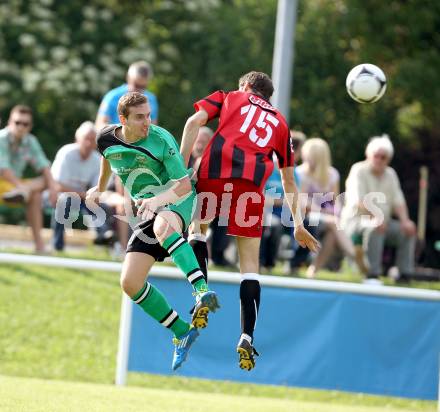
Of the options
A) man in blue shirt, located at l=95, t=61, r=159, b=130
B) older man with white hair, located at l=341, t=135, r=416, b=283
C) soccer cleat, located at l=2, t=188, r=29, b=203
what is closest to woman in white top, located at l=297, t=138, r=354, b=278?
older man with white hair, located at l=341, t=135, r=416, b=283

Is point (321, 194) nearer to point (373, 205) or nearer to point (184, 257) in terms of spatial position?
point (373, 205)

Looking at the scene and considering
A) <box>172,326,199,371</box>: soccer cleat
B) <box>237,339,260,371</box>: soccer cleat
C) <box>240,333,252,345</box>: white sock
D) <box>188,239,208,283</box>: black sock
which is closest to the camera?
<box>237,339,260,371</box>: soccer cleat

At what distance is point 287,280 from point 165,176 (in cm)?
256

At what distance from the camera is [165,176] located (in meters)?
8.00

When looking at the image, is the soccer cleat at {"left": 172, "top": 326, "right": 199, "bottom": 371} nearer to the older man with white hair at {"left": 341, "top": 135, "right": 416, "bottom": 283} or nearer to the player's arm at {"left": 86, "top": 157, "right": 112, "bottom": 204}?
the player's arm at {"left": 86, "top": 157, "right": 112, "bottom": 204}

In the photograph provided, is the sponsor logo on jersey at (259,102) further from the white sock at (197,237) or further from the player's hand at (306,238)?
the white sock at (197,237)

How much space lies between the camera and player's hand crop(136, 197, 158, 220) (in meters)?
7.82

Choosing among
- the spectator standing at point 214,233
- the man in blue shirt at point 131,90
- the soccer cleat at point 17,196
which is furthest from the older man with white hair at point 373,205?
the soccer cleat at point 17,196

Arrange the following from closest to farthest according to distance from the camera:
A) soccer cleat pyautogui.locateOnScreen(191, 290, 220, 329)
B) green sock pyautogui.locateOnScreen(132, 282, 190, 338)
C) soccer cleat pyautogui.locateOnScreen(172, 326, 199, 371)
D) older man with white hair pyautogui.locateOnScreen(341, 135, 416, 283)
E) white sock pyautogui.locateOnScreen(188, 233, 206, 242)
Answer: soccer cleat pyautogui.locateOnScreen(191, 290, 220, 329), soccer cleat pyautogui.locateOnScreen(172, 326, 199, 371), green sock pyautogui.locateOnScreen(132, 282, 190, 338), white sock pyautogui.locateOnScreen(188, 233, 206, 242), older man with white hair pyautogui.locateOnScreen(341, 135, 416, 283)

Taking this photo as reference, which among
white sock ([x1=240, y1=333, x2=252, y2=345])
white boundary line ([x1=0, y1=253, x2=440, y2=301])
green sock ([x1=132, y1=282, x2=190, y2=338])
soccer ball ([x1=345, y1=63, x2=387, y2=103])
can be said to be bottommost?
white sock ([x1=240, y1=333, x2=252, y2=345])

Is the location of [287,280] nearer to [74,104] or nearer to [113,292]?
[113,292]

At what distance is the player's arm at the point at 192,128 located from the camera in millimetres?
7969

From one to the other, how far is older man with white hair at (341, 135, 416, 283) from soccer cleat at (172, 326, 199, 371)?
466 centimetres

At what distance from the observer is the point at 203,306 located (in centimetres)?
748
